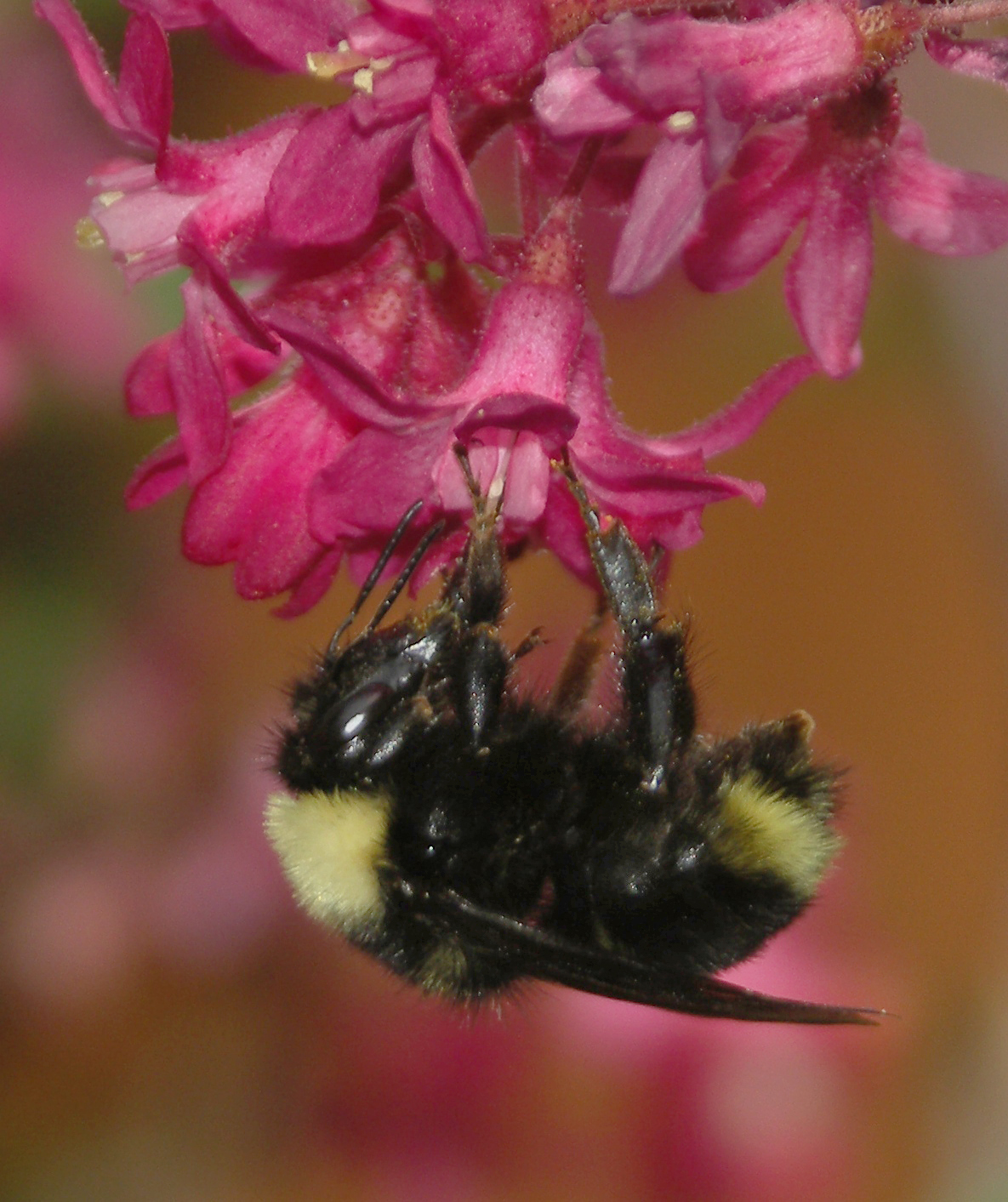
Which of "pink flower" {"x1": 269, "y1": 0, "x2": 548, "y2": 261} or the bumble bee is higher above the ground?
"pink flower" {"x1": 269, "y1": 0, "x2": 548, "y2": 261}

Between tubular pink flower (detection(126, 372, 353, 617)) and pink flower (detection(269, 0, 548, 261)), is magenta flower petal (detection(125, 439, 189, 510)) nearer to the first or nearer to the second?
tubular pink flower (detection(126, 372, 353, 617))

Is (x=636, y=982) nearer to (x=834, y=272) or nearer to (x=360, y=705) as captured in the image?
(x=360, y=705)

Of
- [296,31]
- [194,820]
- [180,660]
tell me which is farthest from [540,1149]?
[296,31]

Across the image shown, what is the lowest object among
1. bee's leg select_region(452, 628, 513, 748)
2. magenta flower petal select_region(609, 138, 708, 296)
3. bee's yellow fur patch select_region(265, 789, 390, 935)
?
bee's yellow fur patch select_region(265, 789, 390, 935)

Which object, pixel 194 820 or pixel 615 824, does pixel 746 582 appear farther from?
pixel 615 824

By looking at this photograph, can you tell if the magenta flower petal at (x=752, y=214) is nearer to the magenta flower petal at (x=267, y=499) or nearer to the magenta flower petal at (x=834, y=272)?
the magenta flower petal at (x=834, y=272)

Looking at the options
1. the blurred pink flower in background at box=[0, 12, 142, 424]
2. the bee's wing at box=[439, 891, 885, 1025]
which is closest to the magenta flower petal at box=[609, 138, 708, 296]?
the bee's wing at box=[439, 891, 885, 1025]

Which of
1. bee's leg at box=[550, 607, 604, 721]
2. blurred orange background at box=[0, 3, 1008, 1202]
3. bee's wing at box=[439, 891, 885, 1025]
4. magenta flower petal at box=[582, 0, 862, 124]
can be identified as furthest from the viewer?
blurred orange background at box=[0, 3, 1008, 1202]

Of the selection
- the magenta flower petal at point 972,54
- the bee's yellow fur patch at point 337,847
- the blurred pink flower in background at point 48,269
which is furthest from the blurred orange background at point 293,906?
the bee's yellow fur patch at point 337,847

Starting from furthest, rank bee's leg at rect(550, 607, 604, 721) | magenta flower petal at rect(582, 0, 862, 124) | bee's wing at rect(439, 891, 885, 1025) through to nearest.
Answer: bee's leg at rect(550, 607, 604, 721), bee's wing at rect(439, 891, 885, 1025), magenta flower petal at rect(582, 0, 862, 124)
